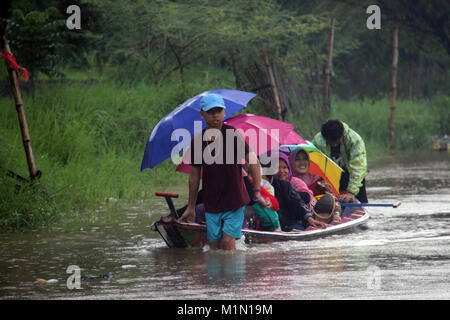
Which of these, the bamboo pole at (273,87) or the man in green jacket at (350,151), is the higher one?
the bamboo pole at (273,87)

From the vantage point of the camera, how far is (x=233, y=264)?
8406 mm

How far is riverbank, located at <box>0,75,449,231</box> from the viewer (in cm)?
1145

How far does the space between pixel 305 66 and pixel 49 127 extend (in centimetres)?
1104

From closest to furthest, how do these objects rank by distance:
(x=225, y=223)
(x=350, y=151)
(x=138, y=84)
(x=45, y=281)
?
(x=45, y=281)
(x=225, y=223)
(x=350, y=151)
(x=138, y=84)

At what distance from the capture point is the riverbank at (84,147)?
37.6 feet

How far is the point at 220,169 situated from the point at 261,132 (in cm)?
173

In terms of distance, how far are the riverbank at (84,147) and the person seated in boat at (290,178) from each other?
347cm

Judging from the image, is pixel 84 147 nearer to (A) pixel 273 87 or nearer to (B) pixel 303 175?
(B) pixel 303 175

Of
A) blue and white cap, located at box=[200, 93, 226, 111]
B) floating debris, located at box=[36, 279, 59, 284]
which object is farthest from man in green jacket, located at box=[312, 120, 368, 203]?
floating debris, located at box=[36, 279, 59, 284]

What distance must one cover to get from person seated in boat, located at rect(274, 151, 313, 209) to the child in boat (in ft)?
5.84

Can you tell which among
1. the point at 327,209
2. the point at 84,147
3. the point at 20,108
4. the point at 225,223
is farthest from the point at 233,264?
the point at 84,147

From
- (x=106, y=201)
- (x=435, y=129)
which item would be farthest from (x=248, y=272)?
(x=435, y=129)

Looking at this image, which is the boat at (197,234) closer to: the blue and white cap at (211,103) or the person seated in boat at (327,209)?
the person seated in boat at (327,209)

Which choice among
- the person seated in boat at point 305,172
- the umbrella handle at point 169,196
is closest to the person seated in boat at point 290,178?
the person seated in boat at point 305,172
